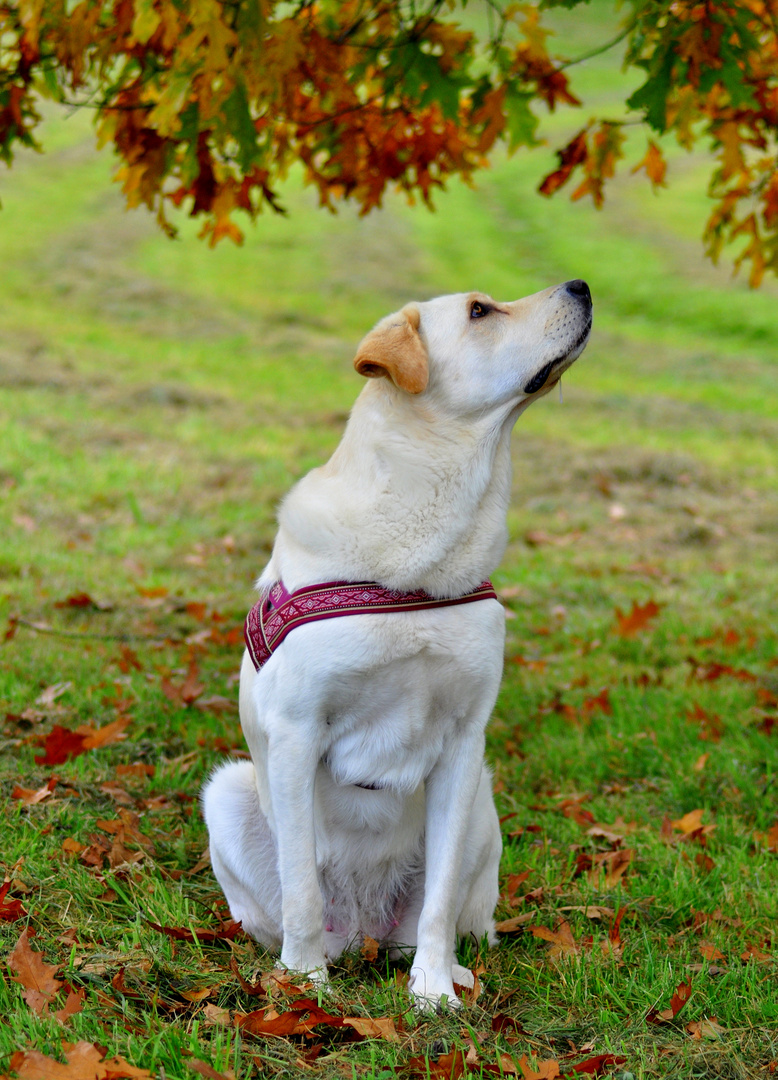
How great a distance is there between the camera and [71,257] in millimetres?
20172

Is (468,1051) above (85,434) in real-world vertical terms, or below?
above

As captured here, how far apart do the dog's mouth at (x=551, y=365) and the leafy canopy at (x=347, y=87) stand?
1209 millimetres

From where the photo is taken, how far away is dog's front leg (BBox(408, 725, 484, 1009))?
2.57m

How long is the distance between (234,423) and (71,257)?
38.6 ft

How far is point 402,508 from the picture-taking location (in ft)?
8.76

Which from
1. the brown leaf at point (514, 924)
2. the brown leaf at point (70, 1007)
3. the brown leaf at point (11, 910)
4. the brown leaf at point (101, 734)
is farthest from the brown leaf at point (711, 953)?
the brown leaf at point (101, 734)

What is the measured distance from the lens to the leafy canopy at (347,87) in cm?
326

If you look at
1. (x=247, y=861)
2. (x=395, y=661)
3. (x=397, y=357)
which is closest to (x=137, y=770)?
(x=247, y=861)

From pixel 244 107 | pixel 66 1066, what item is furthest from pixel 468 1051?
pixel 244 107

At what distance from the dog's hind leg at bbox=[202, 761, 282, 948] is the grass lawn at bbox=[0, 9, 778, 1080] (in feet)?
0.25

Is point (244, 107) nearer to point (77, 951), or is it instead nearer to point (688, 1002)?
point (77, 951)

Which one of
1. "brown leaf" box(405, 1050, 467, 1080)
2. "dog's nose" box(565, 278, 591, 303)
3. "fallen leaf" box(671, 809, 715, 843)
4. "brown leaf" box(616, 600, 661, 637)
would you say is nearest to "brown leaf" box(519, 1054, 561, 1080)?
"brown leaf" box(405, 1050, 467, 1080)

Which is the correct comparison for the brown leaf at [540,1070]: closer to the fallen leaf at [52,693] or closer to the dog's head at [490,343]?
the dog's head at [490,343]

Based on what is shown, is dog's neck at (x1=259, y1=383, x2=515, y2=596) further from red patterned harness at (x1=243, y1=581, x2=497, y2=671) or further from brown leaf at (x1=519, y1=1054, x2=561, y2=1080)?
brown leaf at (x1=519, y1=1054, x2=561, y2=1080)
